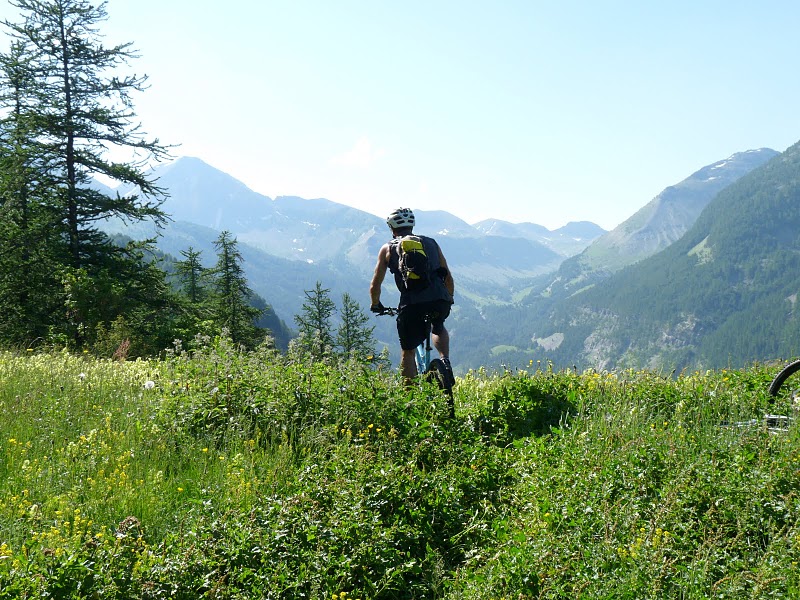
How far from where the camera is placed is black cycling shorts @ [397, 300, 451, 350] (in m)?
7.33

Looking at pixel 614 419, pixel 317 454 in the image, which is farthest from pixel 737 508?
pixel 317 454

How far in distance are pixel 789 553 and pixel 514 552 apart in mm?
1639

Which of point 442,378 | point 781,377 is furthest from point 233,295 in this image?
point 781,377

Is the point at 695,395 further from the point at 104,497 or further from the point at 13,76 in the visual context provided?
the point at 13,76

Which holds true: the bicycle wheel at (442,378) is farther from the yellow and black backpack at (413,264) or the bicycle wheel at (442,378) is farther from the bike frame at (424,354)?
the yellow and black backpack at (413,264)

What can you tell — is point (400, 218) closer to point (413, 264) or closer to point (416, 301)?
point (413, 264)

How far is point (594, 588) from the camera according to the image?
128 inches

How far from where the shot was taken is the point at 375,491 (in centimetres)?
451

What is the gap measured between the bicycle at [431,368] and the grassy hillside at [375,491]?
0.22 m

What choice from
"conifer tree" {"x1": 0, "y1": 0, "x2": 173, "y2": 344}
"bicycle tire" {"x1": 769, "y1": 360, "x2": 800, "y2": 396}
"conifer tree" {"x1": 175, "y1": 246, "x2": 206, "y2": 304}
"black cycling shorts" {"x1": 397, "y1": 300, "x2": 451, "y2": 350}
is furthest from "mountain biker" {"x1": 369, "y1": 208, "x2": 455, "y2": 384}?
"conifer tree" {"x1": 175, "y1": 246, "x2": 206, "y2": 304}

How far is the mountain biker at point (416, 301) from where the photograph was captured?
729 centimetres

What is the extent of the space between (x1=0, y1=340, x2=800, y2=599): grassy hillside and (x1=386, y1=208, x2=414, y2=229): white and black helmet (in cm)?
205

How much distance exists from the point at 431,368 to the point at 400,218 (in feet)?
6.64

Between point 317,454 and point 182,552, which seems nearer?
point 182,552
